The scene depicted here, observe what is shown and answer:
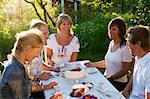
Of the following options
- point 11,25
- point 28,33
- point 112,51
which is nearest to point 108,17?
point 11,25

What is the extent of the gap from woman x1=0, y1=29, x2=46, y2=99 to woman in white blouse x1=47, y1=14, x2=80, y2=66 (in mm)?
1968

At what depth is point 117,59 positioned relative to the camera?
3.93m

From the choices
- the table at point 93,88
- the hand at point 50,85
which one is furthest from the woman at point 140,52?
the hand at point 50,85

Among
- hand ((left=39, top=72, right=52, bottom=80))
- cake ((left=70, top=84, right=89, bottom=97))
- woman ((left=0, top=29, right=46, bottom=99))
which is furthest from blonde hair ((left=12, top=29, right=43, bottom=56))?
hand ((left=39, top=72, right=52, bottom=80))

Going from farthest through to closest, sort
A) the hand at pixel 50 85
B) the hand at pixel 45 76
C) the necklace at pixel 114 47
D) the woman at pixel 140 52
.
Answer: the necklace at pixel 114 47 → the hand at pixel 45 76 → the hand at pixel 50 85 → the woman at pixel 140 52

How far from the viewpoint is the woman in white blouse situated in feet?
15.2

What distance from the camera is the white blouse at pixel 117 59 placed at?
387 centimetres

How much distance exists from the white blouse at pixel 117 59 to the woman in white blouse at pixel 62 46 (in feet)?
2.44

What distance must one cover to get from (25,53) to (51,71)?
139cm

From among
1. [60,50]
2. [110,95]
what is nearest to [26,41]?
[110,95]

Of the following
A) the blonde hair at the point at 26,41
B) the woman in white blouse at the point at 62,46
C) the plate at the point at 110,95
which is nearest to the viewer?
the blonde hair at the point at 26,41

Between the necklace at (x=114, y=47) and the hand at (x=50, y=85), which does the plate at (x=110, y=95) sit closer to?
the hand at (x=50, y=85)

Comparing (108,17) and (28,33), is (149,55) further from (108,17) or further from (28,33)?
(108,17)

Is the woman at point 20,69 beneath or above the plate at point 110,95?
above
